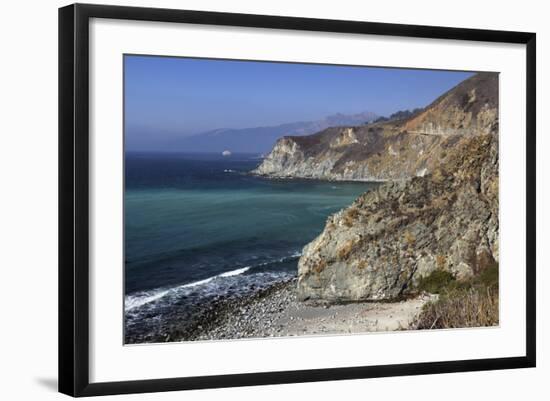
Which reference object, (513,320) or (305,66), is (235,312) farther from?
(513,320)

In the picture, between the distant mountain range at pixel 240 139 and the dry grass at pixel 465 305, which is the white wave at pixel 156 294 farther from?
the dry grass at pixel 465 305

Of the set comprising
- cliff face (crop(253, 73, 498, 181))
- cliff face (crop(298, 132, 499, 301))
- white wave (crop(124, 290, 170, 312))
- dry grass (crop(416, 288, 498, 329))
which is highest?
cliff face (crop(253, 73, 498, 181))

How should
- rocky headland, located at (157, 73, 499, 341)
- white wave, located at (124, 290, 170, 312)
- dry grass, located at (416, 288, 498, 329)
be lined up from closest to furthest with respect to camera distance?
white wave, located at (124, 290, 170, 312) < rocky headland, located at (157, 73, 499, 341) < dry grass, located at (416, 288, 498, 329)

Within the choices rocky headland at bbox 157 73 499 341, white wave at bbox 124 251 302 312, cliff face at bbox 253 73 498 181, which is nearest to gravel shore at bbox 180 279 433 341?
rocky headland at bbox 157 73 499 341

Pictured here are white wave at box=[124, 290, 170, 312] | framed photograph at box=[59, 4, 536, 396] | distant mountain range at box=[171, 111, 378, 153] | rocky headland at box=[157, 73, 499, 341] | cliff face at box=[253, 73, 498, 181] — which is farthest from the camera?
cliff face at box=[253, 73, 498, 181]

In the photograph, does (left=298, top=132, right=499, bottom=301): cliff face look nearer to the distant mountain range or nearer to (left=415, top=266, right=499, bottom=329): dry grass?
(left=415, top=266, right=499, bottom=329): dry grass

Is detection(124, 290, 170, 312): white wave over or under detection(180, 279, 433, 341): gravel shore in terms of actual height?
over

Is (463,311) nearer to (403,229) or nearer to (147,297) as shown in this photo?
(403,229)

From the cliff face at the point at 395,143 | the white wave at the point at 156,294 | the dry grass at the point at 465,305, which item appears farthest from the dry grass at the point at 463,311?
the white wave at the point at 156,294
